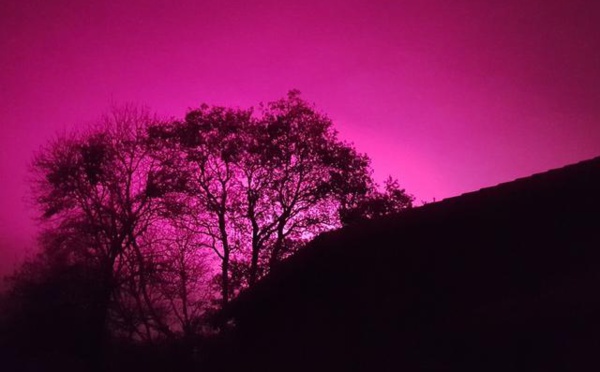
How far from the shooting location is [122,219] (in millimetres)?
24391

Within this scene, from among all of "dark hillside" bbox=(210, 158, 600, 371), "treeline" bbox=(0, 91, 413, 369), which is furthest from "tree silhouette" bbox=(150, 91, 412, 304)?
"dark hillside" bbox=(210, 158, 600, 371)

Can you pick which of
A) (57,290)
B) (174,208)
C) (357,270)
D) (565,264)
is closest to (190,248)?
(174,208)

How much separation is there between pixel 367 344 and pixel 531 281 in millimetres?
2940

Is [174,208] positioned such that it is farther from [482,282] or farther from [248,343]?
[482,282]

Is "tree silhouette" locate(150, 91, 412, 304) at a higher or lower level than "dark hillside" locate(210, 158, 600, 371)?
higher

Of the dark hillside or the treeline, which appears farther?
the treeline

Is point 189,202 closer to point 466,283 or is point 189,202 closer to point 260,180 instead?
point 260,180

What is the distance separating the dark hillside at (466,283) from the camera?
6.88 metres

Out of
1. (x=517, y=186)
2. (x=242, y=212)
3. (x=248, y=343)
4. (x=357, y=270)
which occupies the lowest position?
(x=248, y=343)

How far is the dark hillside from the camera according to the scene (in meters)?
6.88

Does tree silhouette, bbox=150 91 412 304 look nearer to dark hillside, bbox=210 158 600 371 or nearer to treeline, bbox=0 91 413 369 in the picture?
treeline, bbox=0 91 413 369

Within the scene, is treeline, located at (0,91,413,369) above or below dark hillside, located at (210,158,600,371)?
above

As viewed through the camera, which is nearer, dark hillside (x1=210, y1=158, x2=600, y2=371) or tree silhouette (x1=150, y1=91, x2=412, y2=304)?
dark hillside (x1=210, y1=158, x2=600, y2=371)

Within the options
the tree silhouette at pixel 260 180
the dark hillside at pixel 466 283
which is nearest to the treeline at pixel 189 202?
the tree silhouette at pixel 260 180
